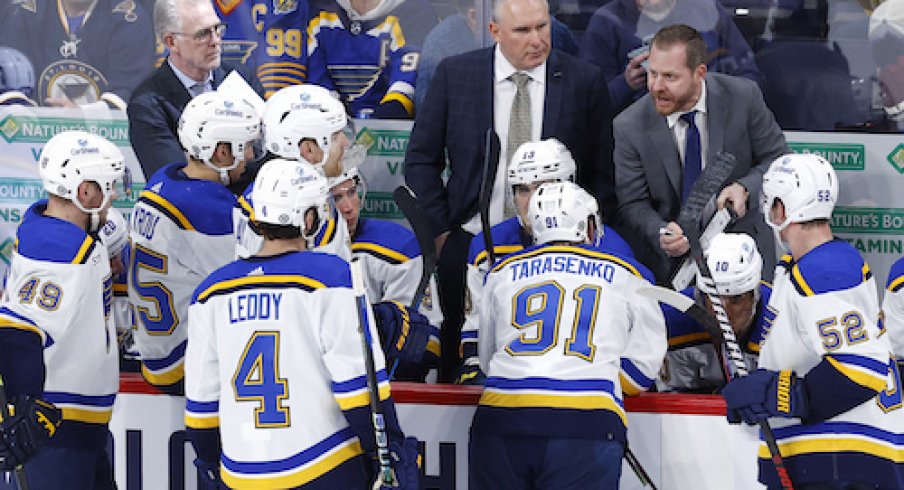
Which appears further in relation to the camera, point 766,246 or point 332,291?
point 766,246

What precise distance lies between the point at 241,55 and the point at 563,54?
1195 millimetres

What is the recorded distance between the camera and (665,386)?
15.1 ft

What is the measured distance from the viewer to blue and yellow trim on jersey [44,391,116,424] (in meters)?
4.11

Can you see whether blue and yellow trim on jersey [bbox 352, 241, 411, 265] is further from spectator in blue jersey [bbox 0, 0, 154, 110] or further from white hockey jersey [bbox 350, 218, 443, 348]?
spectator in blue jersey [bbox 0, 0, 154, 110]

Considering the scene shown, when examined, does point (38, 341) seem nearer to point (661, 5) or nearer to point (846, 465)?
point (846, 465)

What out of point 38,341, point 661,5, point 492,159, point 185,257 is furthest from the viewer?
point 661,5

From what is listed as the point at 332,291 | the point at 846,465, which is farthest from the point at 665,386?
the point at 332,291

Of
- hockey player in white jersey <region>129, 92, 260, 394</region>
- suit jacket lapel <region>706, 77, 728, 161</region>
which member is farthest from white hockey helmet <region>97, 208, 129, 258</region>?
suit jacket lapel <region>706, 77, 728, 161</region>

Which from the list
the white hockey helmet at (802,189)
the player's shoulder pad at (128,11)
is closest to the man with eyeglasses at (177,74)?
the player's shoulder pad at (128,11)

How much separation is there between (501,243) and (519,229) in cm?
7

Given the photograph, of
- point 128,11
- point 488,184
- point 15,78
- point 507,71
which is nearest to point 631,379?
point 488,184

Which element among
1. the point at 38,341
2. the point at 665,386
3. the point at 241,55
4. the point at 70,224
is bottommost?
the point at 665,386

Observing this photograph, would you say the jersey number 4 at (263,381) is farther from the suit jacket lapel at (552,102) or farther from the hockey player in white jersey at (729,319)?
the suit jacket lapel at (552,102)

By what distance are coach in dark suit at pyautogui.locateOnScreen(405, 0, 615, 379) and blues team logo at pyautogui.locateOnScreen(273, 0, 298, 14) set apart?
2.13ft
